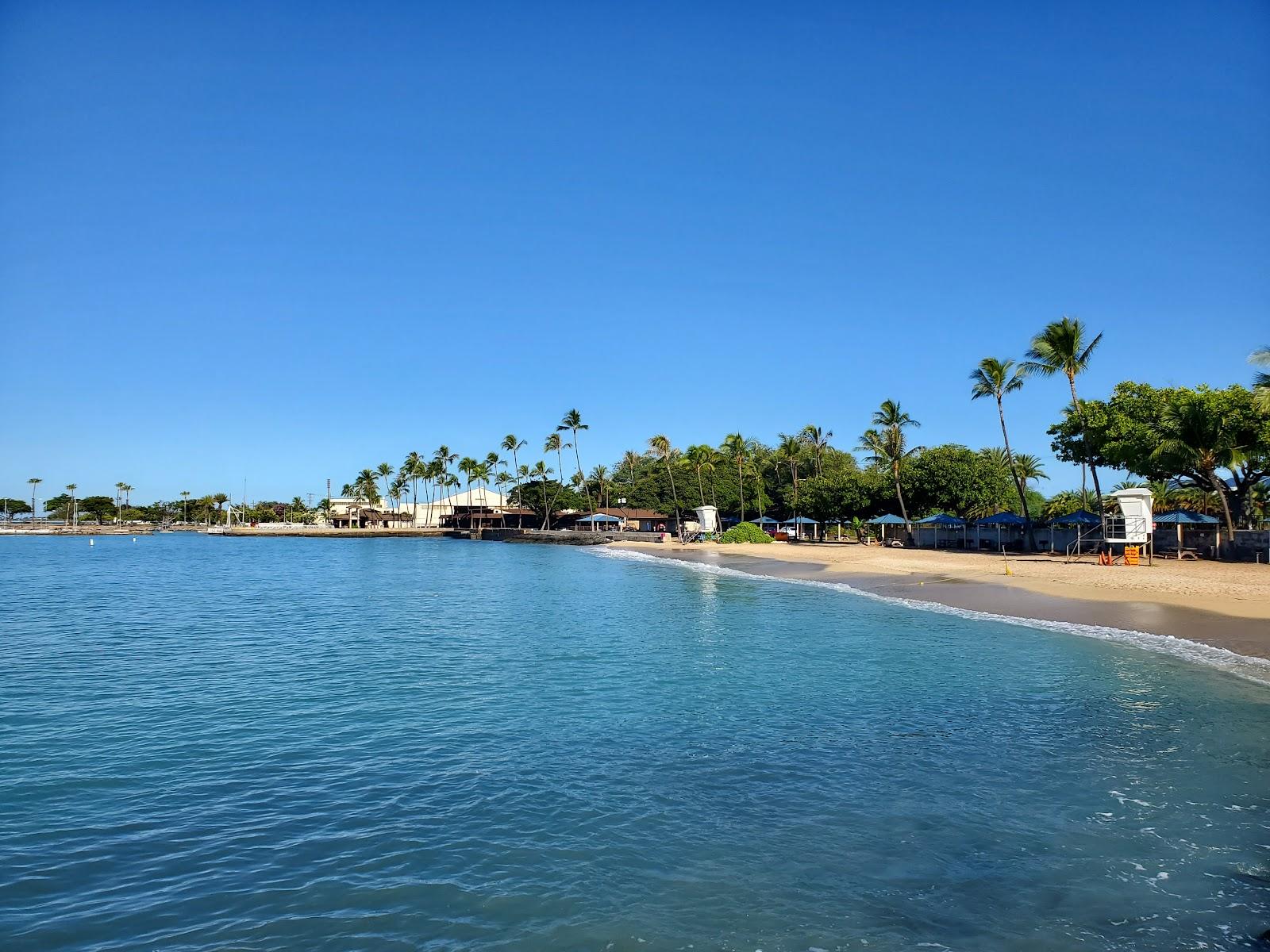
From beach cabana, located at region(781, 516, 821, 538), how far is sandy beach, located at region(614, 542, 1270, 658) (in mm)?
30345

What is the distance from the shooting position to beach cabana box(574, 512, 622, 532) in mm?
96750

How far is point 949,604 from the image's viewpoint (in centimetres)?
2519

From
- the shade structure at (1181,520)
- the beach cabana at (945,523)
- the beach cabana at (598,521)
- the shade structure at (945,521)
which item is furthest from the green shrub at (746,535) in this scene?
the shade structure at (1181,520)

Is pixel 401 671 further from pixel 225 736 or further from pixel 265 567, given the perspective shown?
pixel 265 567

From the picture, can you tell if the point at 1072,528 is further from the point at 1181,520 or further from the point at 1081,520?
the point at 1181,520

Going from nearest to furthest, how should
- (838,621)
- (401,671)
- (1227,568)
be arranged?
1. (401,671)
2. (838,621)
3. (1227,568)

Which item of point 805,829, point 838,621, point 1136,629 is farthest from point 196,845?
point 1136,629

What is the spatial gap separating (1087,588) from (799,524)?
60251mm

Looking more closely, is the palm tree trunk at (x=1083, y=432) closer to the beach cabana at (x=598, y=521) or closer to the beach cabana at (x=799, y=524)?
the beach cabana at (x=799, y=524)

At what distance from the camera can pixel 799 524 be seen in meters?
87.0

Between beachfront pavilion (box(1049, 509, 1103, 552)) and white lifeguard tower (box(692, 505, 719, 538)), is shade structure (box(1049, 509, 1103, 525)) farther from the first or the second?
white lifeguard tower (box(692, 505, 719, 538))

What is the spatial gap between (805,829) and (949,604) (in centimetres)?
1982

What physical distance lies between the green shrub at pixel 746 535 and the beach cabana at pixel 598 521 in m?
23.4

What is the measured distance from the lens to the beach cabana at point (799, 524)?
258 ft
